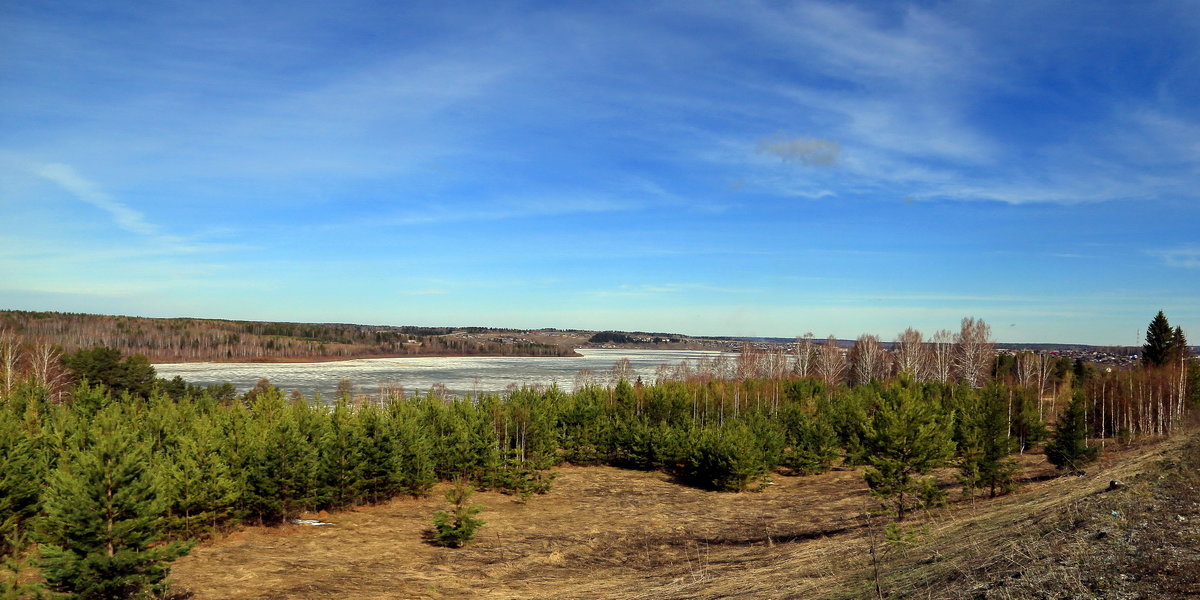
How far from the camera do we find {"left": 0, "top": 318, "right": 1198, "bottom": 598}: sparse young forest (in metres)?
11.0

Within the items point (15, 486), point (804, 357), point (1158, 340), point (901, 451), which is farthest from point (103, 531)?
point (804, 357)

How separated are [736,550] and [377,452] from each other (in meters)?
12.0

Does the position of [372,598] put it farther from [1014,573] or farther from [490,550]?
[1014,573]

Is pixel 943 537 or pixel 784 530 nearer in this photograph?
pixel 943 537

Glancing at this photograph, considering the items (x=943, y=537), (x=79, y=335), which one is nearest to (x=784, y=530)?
(x=943, y=537)

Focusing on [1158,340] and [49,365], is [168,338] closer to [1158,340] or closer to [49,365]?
[49,365]

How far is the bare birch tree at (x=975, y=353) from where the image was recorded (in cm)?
8338

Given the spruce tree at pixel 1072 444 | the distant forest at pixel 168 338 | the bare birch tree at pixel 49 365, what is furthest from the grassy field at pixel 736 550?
the distant forest at pixel 168 338

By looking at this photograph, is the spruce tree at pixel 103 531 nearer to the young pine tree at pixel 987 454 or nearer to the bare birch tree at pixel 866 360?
the young pine tree at pixel 987 454

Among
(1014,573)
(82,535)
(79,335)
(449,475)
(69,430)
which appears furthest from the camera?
(79,335)

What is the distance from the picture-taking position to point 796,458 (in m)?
32.8

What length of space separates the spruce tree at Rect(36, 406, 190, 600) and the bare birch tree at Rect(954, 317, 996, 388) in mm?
87074

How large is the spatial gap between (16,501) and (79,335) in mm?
173236

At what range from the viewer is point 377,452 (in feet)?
74.0
